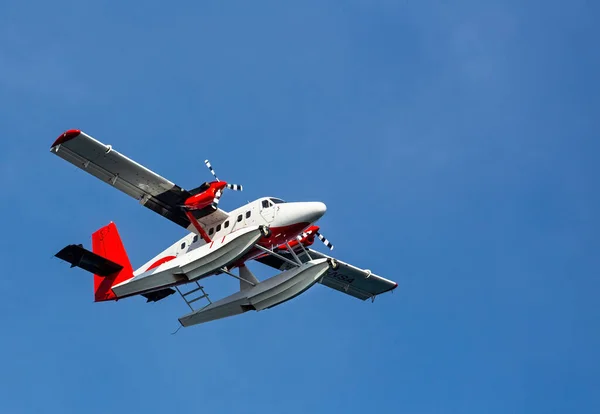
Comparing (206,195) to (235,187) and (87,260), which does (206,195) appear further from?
(87,260)

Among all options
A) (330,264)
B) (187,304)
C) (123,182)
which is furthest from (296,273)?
(123,182)

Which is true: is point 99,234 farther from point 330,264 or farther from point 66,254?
point 330,264

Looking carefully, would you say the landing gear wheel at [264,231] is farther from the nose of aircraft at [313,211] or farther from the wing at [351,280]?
the wing at [351,280]

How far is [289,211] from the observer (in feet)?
98.7

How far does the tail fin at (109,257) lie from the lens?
109ft

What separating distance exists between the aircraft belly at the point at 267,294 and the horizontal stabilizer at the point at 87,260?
310 cm

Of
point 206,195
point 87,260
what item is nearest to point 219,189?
point 206,195

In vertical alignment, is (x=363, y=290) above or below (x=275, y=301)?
above

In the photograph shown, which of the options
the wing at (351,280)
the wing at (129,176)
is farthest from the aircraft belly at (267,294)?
the wing at (351,280)

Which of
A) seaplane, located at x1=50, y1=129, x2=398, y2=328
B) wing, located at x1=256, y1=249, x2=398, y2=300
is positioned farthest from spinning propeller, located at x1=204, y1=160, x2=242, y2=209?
wing, located at x1=256, y1=249, x2=398, y2=300

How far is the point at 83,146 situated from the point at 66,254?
12.5ft

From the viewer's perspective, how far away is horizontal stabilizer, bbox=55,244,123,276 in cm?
3145

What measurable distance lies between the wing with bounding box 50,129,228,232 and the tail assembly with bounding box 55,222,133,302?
2.45m

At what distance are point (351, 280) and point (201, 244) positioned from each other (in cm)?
745
